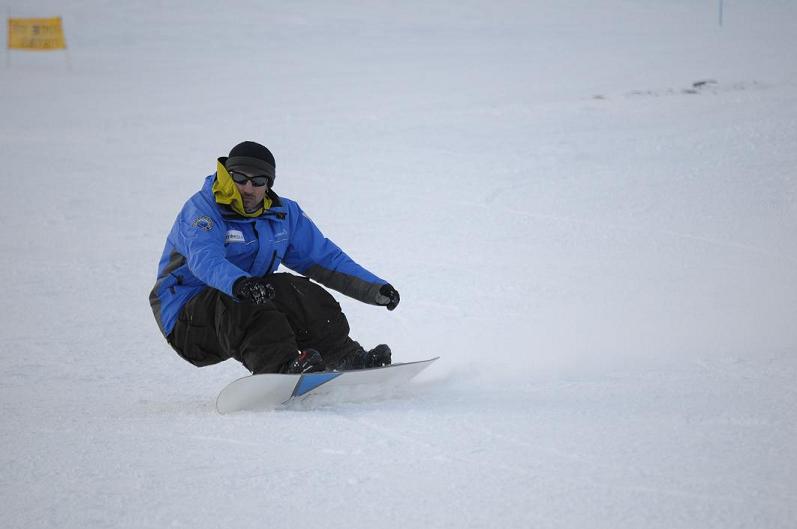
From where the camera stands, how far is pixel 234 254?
3969 millimetres

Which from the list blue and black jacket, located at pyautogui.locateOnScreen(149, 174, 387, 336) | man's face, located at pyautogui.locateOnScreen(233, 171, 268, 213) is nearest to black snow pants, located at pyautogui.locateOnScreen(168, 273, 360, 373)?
blue and black jacket, located at pyautogui.locateOnScreen(149, 174, 387, 336)

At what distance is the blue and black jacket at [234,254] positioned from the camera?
146 inches

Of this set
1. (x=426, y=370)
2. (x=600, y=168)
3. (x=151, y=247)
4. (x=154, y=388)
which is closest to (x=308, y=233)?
(x=426, y=370)

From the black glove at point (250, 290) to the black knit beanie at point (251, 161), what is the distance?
1.80 ft

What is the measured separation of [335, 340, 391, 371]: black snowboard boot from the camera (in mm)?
3926

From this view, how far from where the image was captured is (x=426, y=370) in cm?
446

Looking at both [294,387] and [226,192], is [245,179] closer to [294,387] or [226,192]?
[226,192]

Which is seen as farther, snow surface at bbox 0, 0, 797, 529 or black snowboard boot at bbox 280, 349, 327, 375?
black snowboard boot at bbox 280, 349, 327, 375

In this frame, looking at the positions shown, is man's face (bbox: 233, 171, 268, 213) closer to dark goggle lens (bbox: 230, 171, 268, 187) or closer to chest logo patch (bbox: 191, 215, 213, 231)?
dark goggle lens (bbox: 230, 171, 268, 187)

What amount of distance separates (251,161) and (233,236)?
351 millimetres

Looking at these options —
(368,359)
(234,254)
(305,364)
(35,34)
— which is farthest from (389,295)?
(35,34)

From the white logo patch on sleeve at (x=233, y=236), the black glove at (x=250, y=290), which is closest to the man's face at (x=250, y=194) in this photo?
the white logo patch on sleeve at (x=233, y=236)

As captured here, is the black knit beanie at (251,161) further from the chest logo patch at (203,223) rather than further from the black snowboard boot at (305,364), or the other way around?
the black snowboard boot at (305,364)

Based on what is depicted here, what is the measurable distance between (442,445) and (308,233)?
1.61 metres
